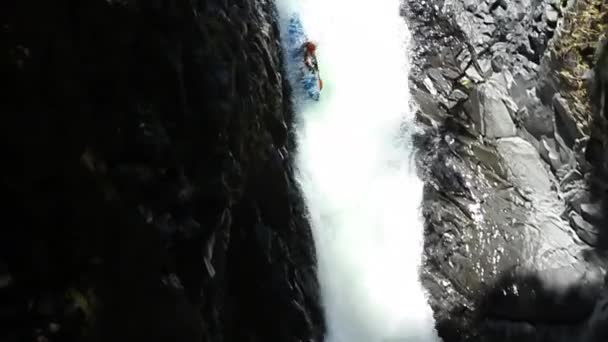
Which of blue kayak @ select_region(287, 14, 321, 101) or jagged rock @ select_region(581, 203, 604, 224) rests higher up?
A: blue kayak @ select_region(287, 14, 321, 101)

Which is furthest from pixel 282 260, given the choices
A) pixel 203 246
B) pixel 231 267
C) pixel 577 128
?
pixel 577 128

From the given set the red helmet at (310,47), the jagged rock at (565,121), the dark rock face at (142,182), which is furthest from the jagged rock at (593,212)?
the red helmet at (310,47)

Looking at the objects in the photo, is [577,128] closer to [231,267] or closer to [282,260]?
[282,260]

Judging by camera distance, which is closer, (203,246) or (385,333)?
(203,246)

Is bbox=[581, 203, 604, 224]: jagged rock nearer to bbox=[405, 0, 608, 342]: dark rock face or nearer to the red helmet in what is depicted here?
bbox=[405, 0, 608, 342]: dark rock face

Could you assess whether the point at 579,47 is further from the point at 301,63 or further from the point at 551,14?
the point at 301,63

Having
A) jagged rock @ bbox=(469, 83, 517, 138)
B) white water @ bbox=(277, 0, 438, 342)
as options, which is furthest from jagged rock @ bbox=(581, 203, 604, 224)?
white water @ bbox=(277, 0, 438, 342)
